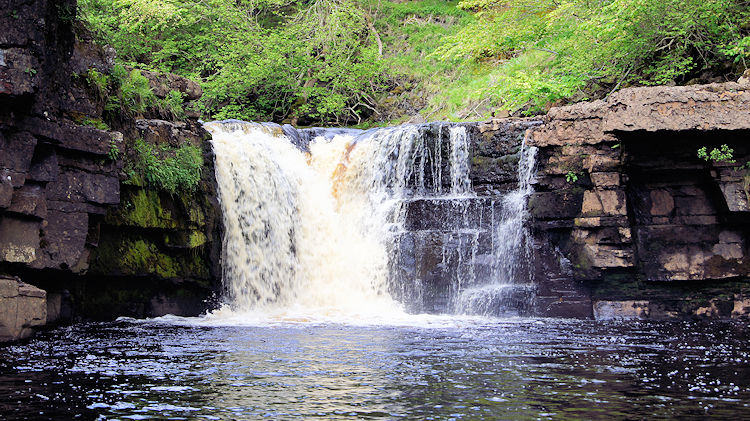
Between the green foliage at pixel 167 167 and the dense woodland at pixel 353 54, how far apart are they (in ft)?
30.2

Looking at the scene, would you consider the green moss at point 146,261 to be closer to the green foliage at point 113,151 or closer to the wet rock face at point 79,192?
the wet rock face at point 79,192

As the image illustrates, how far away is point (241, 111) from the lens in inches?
1032

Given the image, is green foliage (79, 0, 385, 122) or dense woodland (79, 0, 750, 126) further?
green foliage (79, 0, 385, 122)

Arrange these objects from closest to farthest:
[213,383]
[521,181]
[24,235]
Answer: [213,383] < [24,235] < [521,181]

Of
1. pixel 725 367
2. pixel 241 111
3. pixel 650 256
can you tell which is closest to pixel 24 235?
pixel 725 367

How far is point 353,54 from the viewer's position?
28516mm

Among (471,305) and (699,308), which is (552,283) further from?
(699,308)

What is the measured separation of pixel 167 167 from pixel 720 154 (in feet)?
33.9

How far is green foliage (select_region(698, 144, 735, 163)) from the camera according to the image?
1222cm

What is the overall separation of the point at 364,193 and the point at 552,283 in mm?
5316

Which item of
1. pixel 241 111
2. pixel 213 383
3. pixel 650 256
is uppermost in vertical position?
pixel 241 111

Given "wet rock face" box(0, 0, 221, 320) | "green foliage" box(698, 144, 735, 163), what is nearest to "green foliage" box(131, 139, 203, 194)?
"wet rock face" box(0, 0, 221, 320)

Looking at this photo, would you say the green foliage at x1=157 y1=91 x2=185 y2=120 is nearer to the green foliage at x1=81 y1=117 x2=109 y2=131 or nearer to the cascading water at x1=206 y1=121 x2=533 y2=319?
the cascading water at x1=206 y1=121 x2=533 y2=319

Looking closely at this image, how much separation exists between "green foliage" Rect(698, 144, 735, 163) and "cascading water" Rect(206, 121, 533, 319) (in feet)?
12.4
